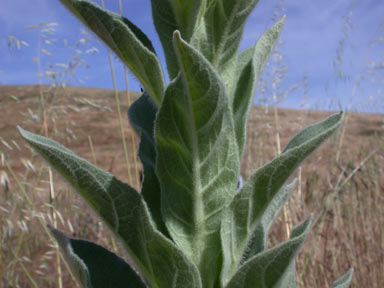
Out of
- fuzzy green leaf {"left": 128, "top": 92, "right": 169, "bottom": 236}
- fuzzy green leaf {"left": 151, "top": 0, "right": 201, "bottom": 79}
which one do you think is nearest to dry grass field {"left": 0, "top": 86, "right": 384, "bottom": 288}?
fuzzy green leaf {"left": 128, "top": 92, "right": 169, "bottom": 236}

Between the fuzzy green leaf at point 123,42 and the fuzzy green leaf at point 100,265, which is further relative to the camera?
the fuzzy green leaf at point 100,265

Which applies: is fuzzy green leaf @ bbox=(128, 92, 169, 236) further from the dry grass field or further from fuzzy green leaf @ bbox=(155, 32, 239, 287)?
the dry grass field

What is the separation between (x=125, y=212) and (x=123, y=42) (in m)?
0.28

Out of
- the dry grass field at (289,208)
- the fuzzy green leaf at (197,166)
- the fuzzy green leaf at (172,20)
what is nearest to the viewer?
the fuzzy green leaf at (197,166)

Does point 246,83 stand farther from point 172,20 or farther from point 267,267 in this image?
point 267,267

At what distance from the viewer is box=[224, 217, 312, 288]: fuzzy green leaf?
2.02 feet

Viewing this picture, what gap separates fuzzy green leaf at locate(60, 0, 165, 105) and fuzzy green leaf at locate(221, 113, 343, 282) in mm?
234

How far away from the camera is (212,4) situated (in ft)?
2.18

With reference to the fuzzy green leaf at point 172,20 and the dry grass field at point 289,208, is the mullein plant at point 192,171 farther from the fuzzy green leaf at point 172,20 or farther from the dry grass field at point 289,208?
the dry grass field at point 289,208

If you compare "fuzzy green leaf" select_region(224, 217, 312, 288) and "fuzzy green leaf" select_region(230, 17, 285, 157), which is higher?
"fuzzy green leaf" select_region(230, 17, 285, 157)

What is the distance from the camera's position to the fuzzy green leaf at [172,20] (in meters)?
0.70

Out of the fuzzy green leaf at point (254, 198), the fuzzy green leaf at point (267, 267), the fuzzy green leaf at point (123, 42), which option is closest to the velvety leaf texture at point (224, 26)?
the fuzzy green leaf at point (123, 42)

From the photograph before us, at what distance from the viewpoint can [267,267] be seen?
627 millimetres

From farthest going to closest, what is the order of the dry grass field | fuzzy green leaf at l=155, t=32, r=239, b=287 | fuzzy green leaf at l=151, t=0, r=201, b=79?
1. the dry grass field
2. fuzzy green leaf at l=151, t=0, r=201, b=79
3. fuzzy green leaf at l=155, t=32, r=239, b=287
